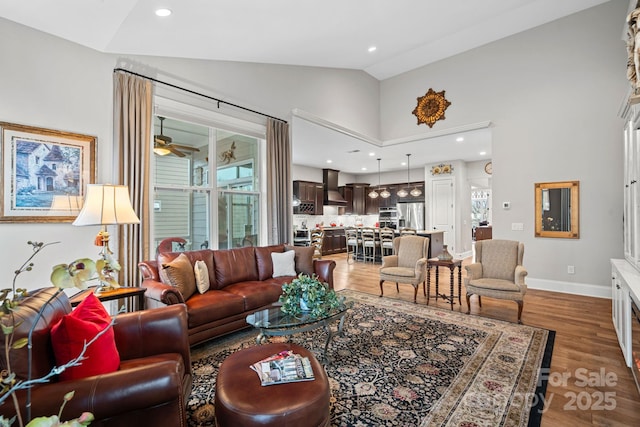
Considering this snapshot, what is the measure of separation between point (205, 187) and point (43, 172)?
172 cm

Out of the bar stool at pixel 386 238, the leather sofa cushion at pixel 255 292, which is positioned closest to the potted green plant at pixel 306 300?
→ the leather sofa cushion at pixel 255 292

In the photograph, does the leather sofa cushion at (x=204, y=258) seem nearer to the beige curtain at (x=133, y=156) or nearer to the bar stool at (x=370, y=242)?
the beige curtain at (x=133, y=156)

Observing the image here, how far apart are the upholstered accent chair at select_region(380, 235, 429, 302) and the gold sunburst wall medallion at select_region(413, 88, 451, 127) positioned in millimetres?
2784

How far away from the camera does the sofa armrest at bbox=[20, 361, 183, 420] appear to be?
1221 mm

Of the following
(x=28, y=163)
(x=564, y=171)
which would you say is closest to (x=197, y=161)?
(x=28, y=163)

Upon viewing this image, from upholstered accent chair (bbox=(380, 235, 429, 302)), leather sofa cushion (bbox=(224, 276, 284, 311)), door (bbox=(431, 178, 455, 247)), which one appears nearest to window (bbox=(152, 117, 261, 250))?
leather sofa cushion (bbox=(224, 276, 284, 311))

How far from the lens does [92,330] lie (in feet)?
4.87

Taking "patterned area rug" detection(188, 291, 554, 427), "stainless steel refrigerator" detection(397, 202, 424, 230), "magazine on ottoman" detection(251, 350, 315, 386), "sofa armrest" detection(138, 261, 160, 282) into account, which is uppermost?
"stainless steel refrigerator" detection(397, 202, 424, 230)

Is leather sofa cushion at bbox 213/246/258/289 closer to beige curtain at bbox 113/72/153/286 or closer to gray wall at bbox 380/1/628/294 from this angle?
beige curtain at bbox 113/72/153/286

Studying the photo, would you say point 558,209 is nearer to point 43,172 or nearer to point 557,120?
point 557,120

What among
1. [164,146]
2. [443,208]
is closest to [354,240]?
[443,208]

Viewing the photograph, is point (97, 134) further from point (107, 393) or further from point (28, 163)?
point (107, 393)

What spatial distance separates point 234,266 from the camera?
3799 millimetres

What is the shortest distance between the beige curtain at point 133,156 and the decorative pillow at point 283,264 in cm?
148
